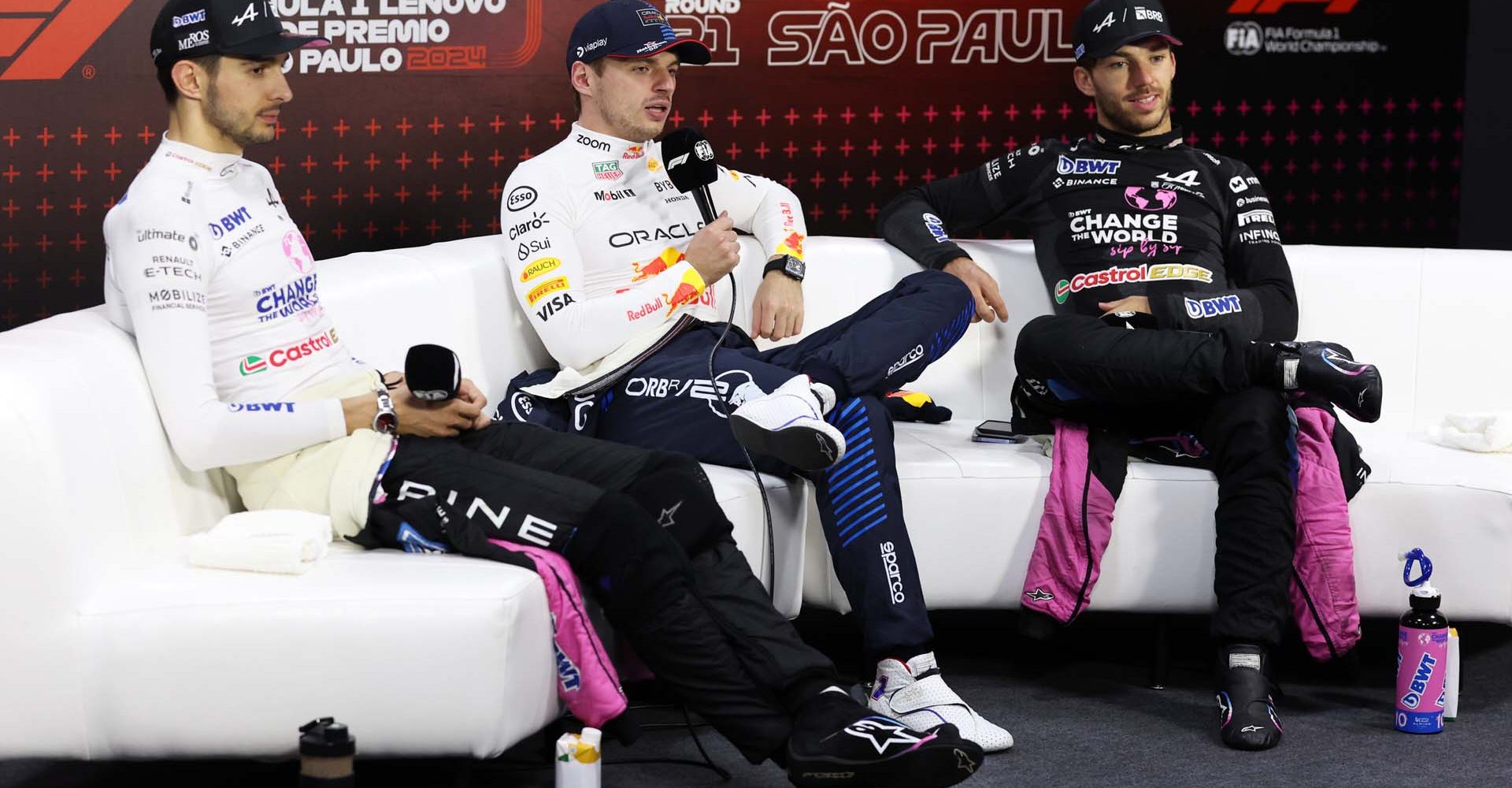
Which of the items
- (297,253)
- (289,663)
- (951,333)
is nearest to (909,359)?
(951,333)

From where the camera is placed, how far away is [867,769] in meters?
2.32

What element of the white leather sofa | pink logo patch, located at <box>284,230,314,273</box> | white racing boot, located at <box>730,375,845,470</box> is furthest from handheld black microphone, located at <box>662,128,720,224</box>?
pink logo patch, located at <box>284,230,314,273</box>

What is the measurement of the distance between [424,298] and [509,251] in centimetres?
19

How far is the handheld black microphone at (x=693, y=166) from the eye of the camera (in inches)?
128

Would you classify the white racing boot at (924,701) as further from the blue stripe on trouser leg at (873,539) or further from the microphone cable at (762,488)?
the microphone cable at (762,488)

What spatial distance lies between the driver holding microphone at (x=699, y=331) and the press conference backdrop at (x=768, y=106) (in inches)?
27.5

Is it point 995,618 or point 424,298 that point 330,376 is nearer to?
point 424,298

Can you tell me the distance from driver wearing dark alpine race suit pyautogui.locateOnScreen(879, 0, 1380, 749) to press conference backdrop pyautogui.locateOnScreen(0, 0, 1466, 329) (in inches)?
21.3

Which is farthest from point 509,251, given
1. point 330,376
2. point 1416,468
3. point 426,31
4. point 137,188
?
point 1416,468

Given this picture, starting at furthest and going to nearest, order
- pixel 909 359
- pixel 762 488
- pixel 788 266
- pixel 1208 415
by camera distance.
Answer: pixel 788 266, pixel 909 359, pixel 1208 415, pixel 762 488

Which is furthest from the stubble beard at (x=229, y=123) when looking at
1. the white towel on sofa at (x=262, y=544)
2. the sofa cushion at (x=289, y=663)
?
the sofa cushion at (x=289, y=663)

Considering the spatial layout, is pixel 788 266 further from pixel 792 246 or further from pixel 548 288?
pixel 548 288

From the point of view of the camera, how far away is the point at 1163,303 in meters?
3.32

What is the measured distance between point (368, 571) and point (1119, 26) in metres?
2.06
